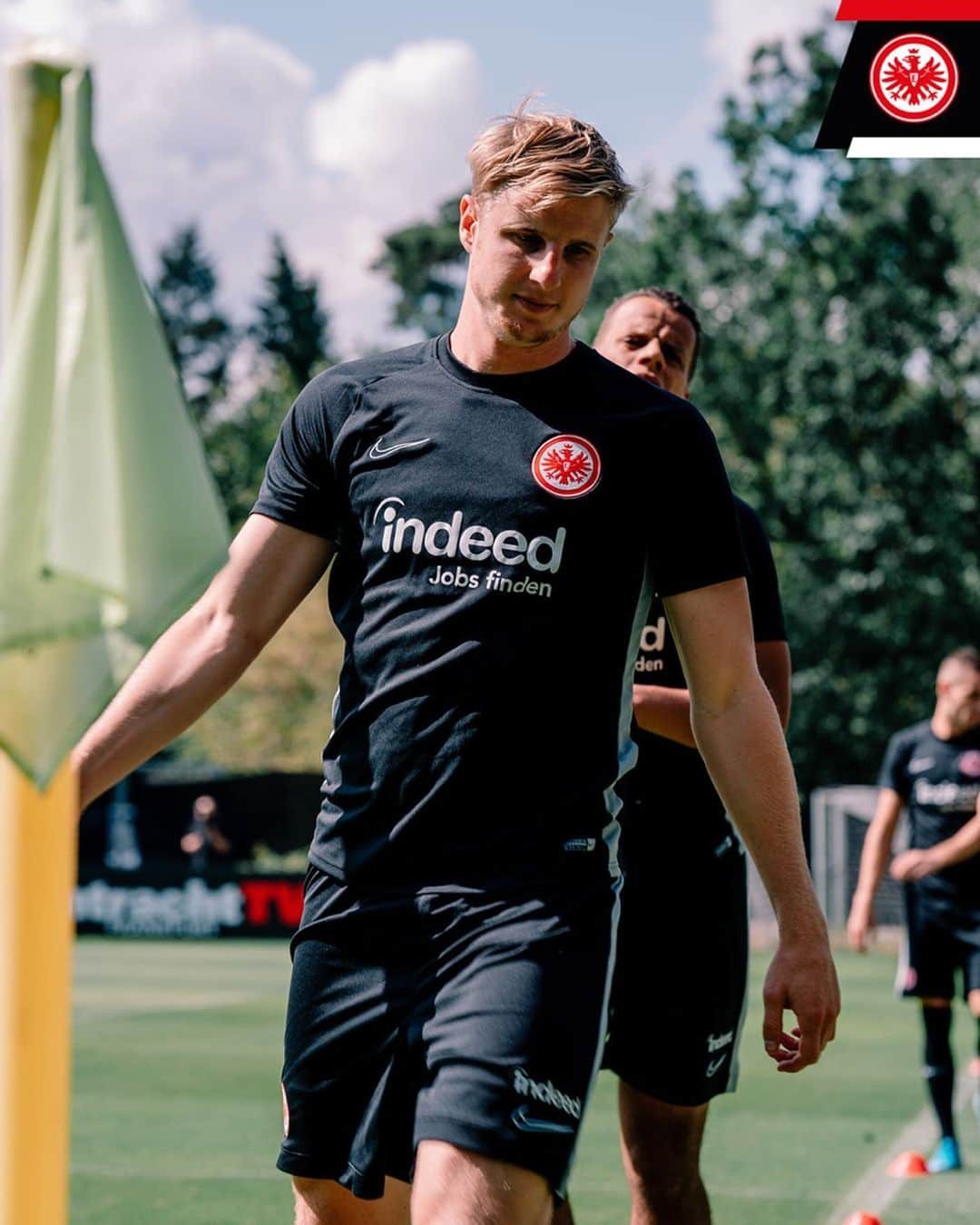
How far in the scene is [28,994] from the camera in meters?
2.19

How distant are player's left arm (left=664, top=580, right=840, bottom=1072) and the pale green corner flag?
1.38m

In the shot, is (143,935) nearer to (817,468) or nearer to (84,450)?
(817,468)

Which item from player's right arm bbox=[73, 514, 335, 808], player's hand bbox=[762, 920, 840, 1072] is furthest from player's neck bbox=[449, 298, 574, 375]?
player's hand bbox=[762, 920, 840, 1072]

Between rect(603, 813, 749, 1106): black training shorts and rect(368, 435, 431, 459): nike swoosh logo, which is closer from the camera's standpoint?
rect(368, 435, 431, 459): nike swoosh logo

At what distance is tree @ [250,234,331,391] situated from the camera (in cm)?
7569

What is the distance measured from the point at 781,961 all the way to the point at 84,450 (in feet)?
5.60

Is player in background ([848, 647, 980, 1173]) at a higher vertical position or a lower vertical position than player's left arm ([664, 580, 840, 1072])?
lower

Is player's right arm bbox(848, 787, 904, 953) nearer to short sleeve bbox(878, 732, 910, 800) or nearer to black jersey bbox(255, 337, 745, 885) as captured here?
short sleeve bbox(878, 732, 910, 800)

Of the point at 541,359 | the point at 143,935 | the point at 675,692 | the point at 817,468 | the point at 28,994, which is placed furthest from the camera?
the point at 817,468

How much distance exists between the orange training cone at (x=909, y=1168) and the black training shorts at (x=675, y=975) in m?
3.79

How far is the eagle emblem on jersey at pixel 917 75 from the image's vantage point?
8.36 m

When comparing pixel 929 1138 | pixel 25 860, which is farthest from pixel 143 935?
pixel 25 860

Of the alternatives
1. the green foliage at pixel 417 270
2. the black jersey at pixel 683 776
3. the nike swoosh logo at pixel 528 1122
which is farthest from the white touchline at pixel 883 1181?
the green foliage at pixel 417 270

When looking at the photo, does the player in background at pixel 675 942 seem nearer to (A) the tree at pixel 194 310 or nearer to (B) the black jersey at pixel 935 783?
(B) the black jersey at pixel 935 783
